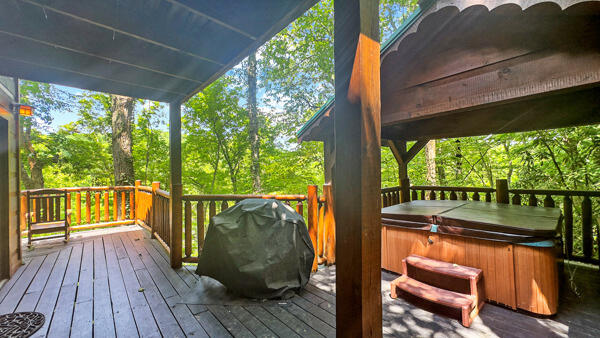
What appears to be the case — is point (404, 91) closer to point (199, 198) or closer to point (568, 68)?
point (568, 68)

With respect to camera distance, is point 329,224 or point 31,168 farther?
point 31,168

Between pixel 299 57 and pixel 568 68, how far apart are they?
10.5 metres

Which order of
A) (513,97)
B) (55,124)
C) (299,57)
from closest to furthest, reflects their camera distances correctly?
(513,97) < (55,124) < (299,57)

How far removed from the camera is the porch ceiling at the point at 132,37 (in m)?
1.82

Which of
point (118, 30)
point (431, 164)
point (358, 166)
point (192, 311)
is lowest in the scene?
point (192, 311)

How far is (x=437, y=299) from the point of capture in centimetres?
221

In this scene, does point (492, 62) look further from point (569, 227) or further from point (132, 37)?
point (132, 37)

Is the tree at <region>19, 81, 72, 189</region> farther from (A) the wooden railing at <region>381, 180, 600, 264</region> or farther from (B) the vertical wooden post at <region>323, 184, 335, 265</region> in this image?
(A) the wooden railing at <region>381, 180, 600, 264</region>

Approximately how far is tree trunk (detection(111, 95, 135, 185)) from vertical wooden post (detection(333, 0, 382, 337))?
790 centimetres

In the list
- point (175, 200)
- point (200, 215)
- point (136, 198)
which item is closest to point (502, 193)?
point (200, 215)

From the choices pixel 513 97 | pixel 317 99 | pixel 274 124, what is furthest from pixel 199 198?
pixel 317 99

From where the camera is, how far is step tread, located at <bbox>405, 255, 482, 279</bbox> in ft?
7.62

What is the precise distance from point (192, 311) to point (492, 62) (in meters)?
3.73

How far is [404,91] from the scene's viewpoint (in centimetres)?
296
